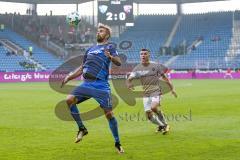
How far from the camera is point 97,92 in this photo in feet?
35.0

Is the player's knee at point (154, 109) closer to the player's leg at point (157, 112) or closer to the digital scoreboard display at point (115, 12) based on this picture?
the player's leg at point (157, 112)

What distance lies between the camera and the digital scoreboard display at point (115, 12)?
179ft

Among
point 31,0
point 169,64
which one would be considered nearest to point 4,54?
point 31,0

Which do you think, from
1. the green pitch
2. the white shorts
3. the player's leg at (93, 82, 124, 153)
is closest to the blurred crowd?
the green pitch

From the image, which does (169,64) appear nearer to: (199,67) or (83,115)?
(199,67)

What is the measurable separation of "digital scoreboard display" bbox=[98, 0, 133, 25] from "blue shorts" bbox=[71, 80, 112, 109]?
4423cm

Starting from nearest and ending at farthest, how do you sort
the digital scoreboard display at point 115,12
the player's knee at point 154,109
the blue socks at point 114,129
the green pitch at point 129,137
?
the green pitch at point 129,137 < the blue socks at point 114,129 < the player's knee at point 154,109 < the digital scoreboard display at point 115,12

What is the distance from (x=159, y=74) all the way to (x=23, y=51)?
5111 centimetres

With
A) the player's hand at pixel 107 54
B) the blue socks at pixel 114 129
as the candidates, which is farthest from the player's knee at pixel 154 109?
the player's hand at pixel 107 54

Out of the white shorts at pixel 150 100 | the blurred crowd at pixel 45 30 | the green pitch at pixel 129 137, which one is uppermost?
the blurred crowd at pixel 45 30

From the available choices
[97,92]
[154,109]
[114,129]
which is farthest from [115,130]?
[154,109]

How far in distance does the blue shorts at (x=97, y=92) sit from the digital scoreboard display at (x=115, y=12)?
44.2 meters

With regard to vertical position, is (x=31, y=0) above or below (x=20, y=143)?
above

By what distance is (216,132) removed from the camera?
13.5 m
